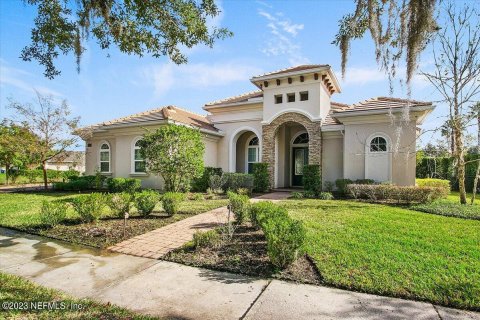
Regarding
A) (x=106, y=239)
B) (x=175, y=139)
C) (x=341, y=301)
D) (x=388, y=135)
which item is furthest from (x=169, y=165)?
(x=388, y=135)

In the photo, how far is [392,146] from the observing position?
1360cm

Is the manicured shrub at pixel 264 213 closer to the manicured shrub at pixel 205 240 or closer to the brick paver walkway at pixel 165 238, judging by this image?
the manicured shrub at pixel 205 240

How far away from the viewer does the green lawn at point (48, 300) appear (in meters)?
3.15

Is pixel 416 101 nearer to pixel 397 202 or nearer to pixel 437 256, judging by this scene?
pixel 397 202

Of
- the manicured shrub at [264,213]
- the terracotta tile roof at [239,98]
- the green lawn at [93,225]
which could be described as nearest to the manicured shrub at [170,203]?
the green lawn at [93,225]

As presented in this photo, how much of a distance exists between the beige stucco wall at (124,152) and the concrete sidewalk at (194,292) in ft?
38.9

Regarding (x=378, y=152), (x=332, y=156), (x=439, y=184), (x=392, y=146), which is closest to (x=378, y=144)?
(x=378, y=152)

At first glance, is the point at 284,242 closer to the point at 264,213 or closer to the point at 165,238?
the point at 264,213

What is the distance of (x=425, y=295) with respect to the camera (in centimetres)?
372

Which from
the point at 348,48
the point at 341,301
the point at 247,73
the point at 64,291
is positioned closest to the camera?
the point at 341,301

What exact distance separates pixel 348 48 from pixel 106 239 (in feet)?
22.3

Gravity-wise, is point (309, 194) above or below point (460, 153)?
below

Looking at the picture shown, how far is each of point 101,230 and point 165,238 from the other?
189 cm

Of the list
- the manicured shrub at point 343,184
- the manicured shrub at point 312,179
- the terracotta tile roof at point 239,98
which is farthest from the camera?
the terracotta tile roof at point 239,98
